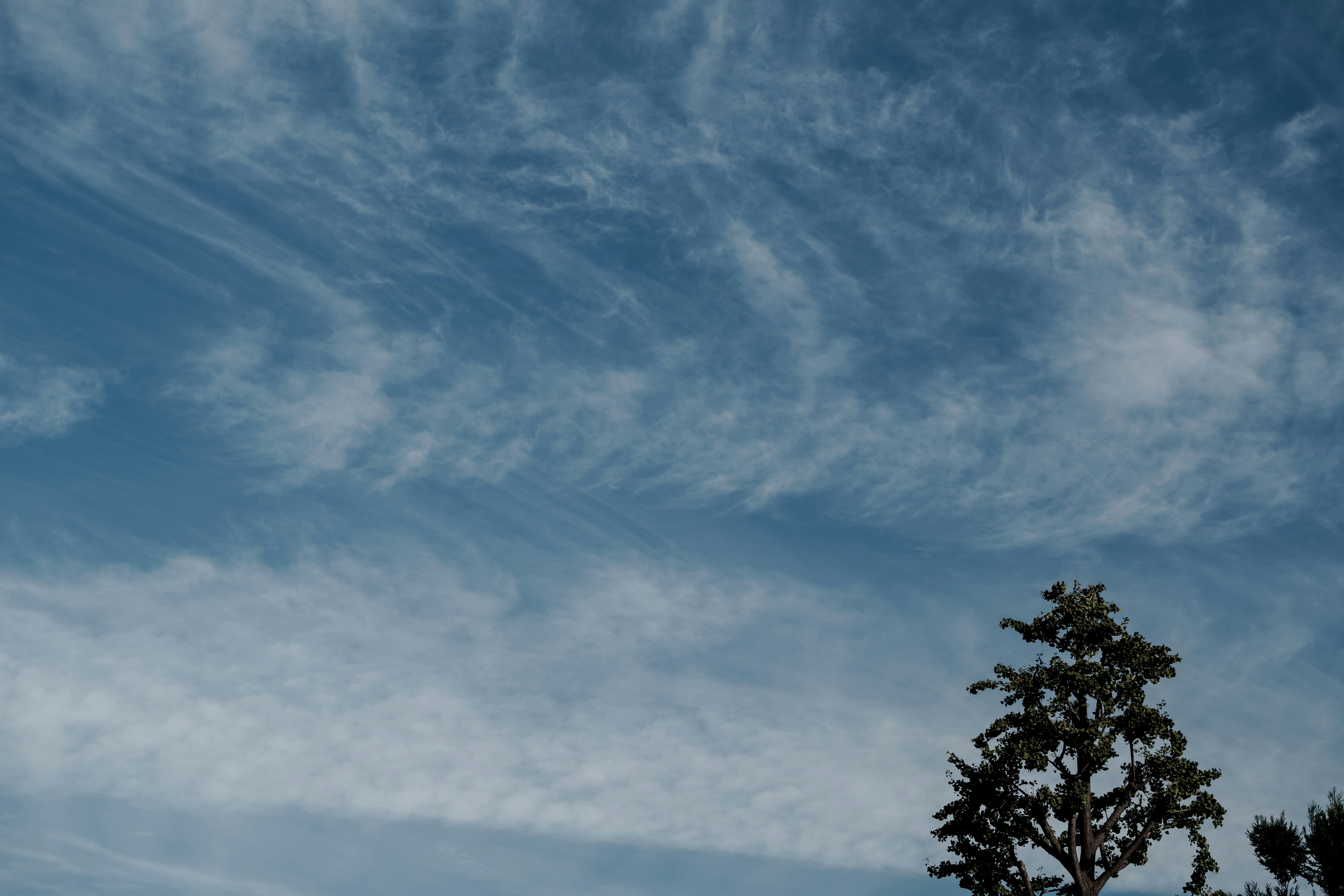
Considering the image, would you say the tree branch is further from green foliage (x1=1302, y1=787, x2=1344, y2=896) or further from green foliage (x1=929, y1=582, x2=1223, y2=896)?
green foliage (x1=1302, y1=787, x2=1344, y2=896)

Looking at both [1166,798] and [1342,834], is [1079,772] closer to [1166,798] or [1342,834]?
[1166,798]

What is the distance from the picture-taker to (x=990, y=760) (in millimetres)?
35750

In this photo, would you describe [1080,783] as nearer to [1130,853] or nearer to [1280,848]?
[1130,853]

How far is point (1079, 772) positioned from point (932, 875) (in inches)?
293

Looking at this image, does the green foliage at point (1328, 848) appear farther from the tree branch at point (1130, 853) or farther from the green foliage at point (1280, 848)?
the tree branch at point (1130, 853)

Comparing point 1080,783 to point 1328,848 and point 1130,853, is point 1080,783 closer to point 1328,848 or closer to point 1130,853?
point 1130,853

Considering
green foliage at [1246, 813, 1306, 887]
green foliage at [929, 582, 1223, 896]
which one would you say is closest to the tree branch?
green foliage at [929, 582, 1223, 896]

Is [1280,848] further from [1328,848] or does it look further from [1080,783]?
[1080,783]

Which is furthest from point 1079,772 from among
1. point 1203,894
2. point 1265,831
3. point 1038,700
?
point 1265,831

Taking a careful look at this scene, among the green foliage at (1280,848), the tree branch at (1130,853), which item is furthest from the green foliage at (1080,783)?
the green foliage at (1280,848)

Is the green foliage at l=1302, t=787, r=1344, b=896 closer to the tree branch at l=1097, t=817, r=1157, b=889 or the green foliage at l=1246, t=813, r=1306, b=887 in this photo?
the green foliage at l=1246, t=813, r=1306, b=887

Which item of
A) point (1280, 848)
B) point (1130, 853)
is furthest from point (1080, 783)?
point (1280, 848)

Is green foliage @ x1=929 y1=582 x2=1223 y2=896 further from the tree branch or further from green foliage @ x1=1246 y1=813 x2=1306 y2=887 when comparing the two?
green foliage @ x1=1246 y1=813 x2=1306 y2=887

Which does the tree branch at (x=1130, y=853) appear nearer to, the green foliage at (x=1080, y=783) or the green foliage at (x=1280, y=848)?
the green foliage at (x=1080, y=783)
